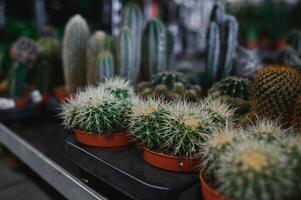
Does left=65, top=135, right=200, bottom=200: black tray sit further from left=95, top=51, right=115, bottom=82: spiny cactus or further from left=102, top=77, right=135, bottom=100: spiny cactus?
left=95, top=51, right=115, bottom=82: spiny cactus

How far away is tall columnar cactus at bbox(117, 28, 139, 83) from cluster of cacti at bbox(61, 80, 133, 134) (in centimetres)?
43

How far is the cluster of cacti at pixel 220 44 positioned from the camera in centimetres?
146

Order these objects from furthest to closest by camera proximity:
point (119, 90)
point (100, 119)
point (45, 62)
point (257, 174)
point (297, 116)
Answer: point (45, 62), point (119, 90), point (100, 119), point (297, 116), point (257, 174)

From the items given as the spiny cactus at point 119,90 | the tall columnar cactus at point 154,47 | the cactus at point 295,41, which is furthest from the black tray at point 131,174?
the cactus at point 295,41

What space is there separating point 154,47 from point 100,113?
661mm

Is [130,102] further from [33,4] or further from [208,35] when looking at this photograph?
[33,4]

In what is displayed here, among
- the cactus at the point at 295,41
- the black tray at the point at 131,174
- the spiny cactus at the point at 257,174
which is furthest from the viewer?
the cactus at the point at 295,41

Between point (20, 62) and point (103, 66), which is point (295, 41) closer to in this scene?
point (103, 66)

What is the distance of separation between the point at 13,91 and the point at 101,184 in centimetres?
87

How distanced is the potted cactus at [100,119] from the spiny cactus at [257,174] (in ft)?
1.43

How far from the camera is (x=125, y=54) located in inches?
56.2

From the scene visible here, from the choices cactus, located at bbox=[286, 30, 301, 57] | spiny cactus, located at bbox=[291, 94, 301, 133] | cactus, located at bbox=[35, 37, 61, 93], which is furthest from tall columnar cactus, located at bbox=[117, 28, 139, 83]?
cactus, located at bbox=[286, 30, 301, 57]

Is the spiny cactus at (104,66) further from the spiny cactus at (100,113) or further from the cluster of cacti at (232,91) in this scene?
the cluster of cacti at (232,91)

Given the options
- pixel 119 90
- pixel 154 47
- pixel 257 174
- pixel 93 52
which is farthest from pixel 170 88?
pixel 257 174
